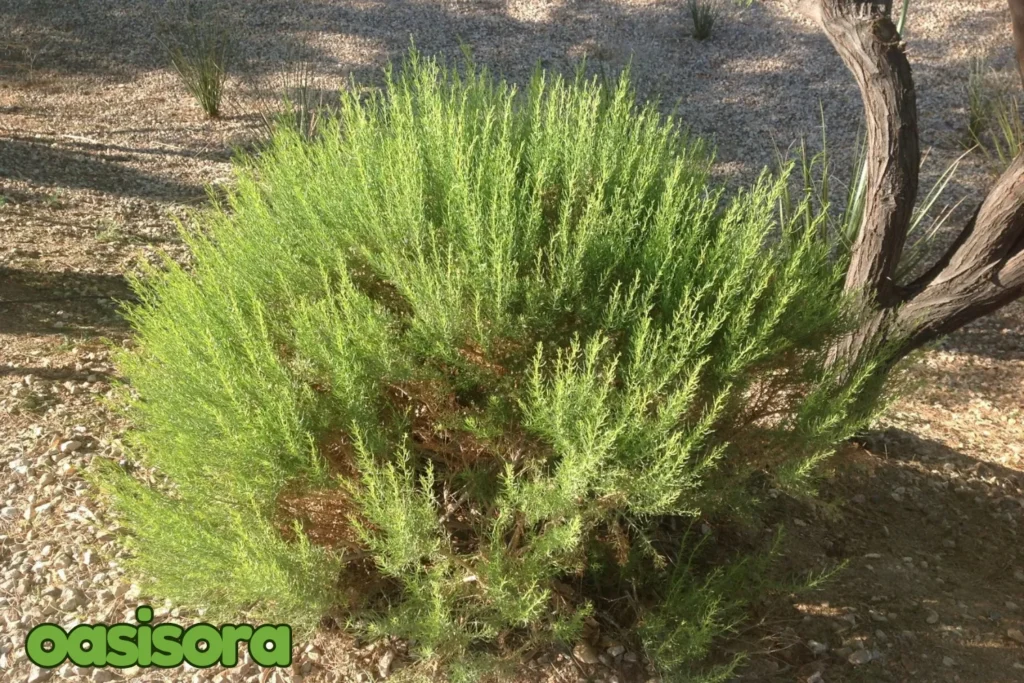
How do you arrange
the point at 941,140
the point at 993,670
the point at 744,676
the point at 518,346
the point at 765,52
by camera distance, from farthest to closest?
1. the point at 765,52
2. the point at 941,140
3. the point at 993,670
4. the point at 744,676
5. the point at 518,346

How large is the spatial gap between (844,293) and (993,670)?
4.38 ft

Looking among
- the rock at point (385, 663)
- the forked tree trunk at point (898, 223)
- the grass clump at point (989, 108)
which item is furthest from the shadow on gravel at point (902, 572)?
the grass clump at point (989, 108)

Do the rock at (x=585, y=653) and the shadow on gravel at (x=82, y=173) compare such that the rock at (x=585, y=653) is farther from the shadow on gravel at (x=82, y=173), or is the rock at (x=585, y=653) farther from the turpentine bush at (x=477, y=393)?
the shadow on gravel at (x=82, y=173)

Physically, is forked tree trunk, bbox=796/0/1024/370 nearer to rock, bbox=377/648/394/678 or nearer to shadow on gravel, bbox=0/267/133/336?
rock, bbox=377/648/394/678

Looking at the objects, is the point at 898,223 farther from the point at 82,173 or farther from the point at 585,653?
the point at 82,173

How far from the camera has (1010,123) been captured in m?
6.21

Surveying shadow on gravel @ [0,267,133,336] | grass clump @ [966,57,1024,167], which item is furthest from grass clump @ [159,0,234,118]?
grass clump @ [966,57,1024,167]

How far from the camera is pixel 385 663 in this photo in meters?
2.51

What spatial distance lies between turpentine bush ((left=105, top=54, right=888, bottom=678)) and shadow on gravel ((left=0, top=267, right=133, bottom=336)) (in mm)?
1654

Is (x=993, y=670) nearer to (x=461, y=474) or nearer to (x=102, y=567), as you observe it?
(x=461, y=474)

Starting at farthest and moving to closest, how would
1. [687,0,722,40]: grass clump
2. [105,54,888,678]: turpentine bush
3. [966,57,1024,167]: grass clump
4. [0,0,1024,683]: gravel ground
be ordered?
[687,0,722,40]: grass clump
[966,57,1024,167]: grass clump
[0,0,1024,683]: gravel ground
[105,54,888,678]: turpentine bush

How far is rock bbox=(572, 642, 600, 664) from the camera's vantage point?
259 cm

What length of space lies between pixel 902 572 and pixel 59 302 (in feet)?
12.7

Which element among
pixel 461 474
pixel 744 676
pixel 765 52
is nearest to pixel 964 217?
pixel 765 52
